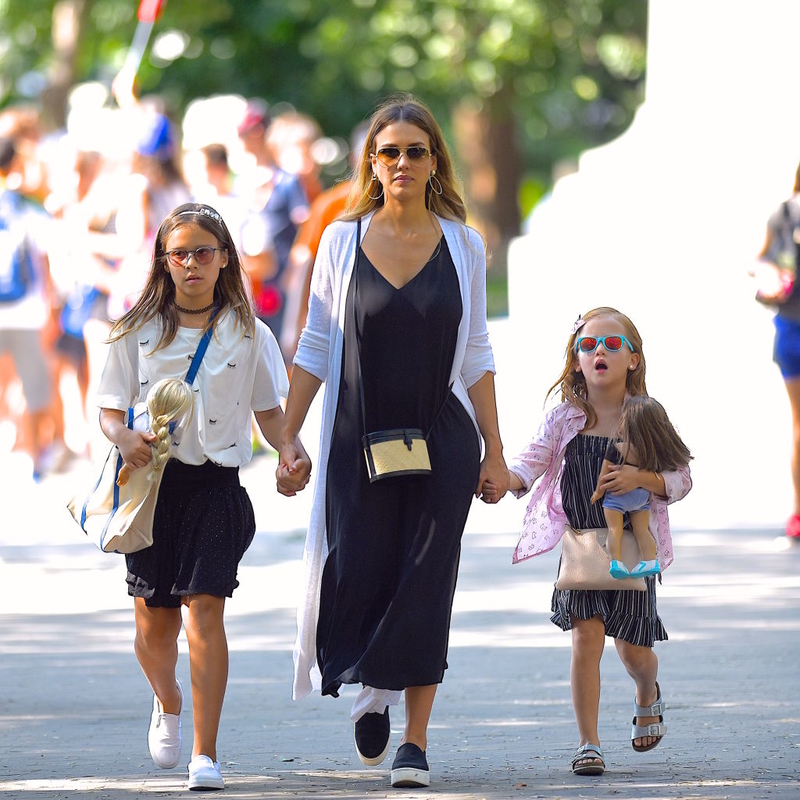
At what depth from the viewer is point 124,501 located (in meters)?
5.11

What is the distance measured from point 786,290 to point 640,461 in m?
4.35

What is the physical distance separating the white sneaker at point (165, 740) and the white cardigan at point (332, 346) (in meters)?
0.37

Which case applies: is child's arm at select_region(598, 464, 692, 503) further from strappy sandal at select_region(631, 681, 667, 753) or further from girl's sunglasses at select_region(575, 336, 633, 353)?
strappy sandal at select_region(631, 681, 667, 753)

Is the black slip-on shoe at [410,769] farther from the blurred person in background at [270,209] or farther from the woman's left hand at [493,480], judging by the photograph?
the blurred person in background at [270,209]

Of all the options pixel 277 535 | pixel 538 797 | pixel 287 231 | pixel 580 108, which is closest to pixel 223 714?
pixel 538 797

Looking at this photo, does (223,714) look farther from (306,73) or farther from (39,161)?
(306,73)

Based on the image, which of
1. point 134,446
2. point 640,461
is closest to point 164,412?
point 134,446

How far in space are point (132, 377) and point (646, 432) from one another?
150 cm

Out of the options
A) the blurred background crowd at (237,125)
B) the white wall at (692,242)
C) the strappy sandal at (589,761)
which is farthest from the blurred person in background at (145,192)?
the strappy sandal at (589,761)

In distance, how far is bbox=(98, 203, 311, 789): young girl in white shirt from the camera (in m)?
5.16

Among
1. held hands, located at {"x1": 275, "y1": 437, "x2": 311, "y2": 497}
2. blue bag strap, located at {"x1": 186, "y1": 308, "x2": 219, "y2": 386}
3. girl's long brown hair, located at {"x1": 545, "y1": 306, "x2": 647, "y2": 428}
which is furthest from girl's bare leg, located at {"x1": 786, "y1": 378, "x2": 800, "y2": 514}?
blue bag strap, located at {"x1": 186, "y1": 308, "x2": 219, "y2": 386}

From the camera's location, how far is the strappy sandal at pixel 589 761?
16.8 ft

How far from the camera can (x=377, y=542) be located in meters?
5.21

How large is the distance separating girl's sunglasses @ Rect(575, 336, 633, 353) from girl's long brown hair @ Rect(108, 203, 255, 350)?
979 mm
